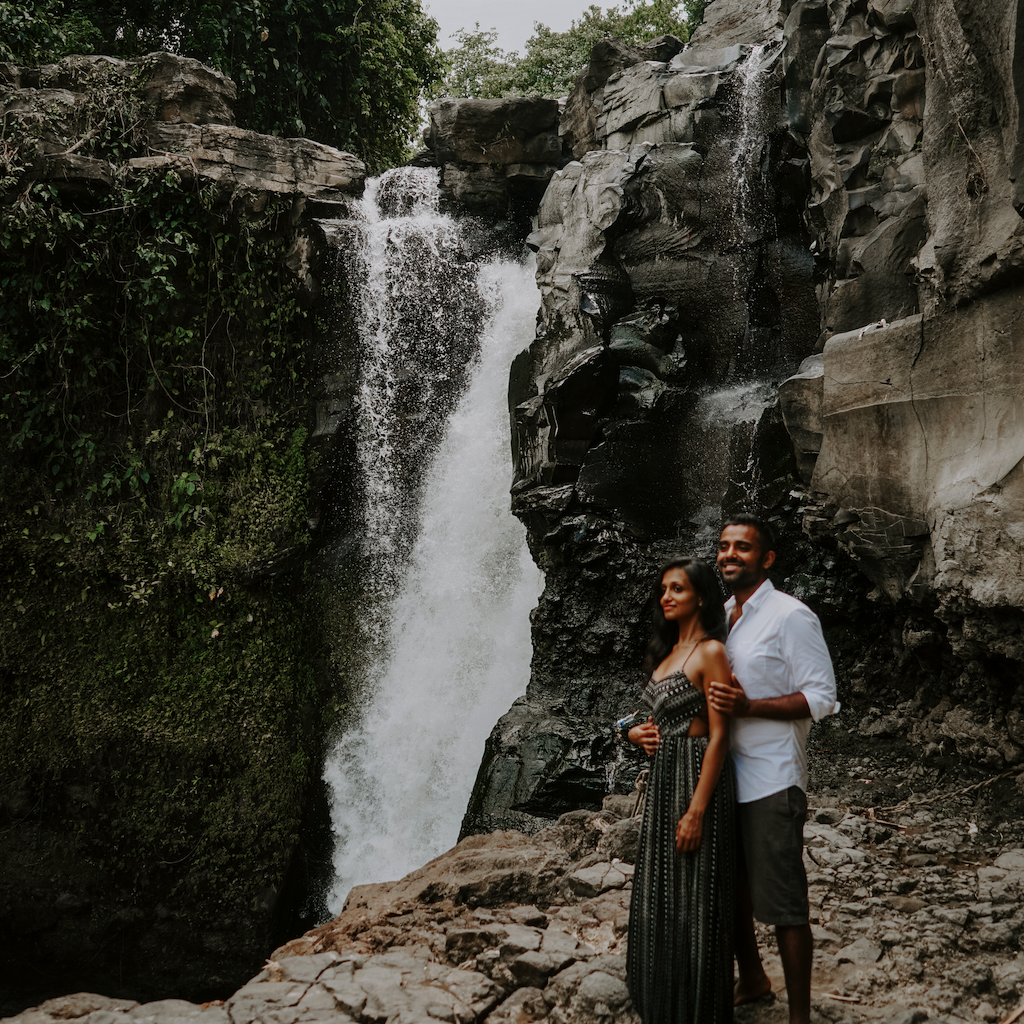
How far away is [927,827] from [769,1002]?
2.37 m

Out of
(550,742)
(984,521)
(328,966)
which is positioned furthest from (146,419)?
(984,521)

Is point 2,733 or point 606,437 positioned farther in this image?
point 2,733

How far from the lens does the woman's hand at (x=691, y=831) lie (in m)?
2.56

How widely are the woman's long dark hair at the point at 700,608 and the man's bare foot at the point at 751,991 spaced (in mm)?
1114

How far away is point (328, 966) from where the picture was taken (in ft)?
11.5

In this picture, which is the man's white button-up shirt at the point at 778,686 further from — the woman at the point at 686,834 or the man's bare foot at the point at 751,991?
the man's bare foot at the point at 751,991

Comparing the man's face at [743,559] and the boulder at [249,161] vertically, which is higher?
the boulder at [249,161]

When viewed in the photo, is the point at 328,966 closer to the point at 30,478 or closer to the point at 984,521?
the point at 984,521

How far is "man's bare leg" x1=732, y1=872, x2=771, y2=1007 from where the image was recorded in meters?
2.74

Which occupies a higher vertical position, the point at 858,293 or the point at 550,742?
the point at 858,293

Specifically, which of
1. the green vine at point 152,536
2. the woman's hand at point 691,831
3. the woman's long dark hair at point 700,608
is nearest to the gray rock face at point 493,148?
the green vine at point 152,536

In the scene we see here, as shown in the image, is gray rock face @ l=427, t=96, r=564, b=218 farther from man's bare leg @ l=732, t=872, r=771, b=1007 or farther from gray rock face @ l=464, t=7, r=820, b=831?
man's bare leg @ l=732, t=872, r=771, b=1007

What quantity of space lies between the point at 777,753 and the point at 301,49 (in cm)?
1402

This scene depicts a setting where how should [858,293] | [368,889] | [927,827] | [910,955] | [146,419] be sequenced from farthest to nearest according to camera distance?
[146,419] → [858,293] → [368,889] → [927,827] → [910,955]
